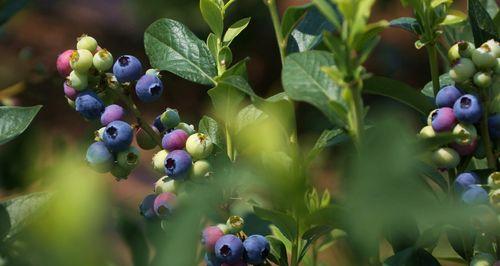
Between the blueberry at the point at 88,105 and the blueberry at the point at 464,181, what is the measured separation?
29 cm

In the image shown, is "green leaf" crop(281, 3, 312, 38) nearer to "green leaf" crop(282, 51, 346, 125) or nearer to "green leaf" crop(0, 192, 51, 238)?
"green leaf" crop(282, 51, 346, 125)

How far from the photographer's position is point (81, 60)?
2.12 feet

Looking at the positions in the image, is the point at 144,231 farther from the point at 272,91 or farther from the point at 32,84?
the point at 272,91

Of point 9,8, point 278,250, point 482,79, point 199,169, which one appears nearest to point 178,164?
point 199,169

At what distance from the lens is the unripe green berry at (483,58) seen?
0.62 metres

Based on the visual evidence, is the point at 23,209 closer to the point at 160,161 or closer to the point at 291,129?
the point at 160,161

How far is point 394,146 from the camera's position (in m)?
0.31

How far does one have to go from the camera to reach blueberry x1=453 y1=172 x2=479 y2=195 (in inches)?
24.4

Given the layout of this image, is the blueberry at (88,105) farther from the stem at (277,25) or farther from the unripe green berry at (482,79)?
the unripe green berry at (482,79)

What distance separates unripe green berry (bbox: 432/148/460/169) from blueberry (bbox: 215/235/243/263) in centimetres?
16

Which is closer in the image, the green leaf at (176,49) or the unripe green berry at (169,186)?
the unripe green berry at (169,186)

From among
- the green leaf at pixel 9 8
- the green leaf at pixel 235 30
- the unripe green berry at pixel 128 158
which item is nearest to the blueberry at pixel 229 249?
the unripe green berry at pixel 128 158

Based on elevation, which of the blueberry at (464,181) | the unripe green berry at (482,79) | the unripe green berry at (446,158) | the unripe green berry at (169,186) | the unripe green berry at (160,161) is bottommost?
the unripe green berry at (169,186)

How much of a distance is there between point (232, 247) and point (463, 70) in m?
0.22
